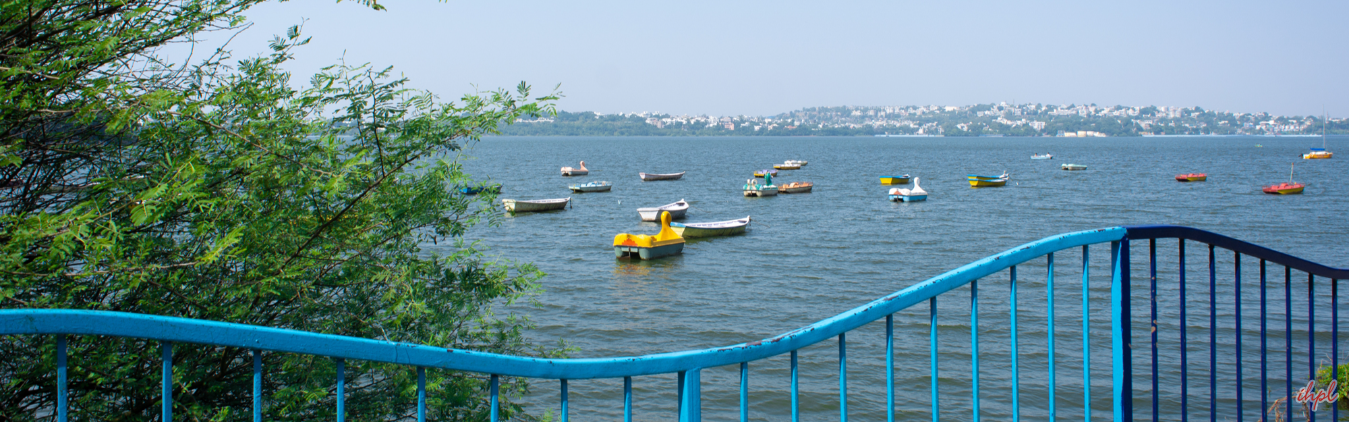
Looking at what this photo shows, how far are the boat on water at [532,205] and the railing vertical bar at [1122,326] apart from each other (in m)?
39.4

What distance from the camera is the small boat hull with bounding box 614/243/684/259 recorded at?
27.5 metres

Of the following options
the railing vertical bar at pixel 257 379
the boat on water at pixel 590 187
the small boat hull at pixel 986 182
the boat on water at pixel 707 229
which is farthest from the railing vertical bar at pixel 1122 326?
the small boat hull at pixel 986 182

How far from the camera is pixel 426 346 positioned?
69.4 inches

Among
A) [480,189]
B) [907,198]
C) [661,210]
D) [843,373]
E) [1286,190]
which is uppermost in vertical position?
[480,189]

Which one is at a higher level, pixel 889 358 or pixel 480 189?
pixel 480 189

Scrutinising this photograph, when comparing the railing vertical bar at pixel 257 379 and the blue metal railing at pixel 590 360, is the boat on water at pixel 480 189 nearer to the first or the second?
the blue metal railing at pixel 590 360

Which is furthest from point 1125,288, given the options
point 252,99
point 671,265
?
point 671,265

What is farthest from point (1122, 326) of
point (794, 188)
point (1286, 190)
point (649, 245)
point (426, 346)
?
point (1286, 190)

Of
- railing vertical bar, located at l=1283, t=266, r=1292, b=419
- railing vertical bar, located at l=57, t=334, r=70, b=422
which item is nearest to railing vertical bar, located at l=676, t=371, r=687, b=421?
railing vertical bar, located at l=57, t=334, r=70, b=422

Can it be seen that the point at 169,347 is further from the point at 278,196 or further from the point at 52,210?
the point at 52,210

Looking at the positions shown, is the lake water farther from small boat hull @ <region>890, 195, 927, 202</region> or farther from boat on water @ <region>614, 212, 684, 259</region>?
small boat hull @ <region>890, 195, 927, 202</region>

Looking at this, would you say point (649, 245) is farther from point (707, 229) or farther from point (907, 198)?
point (907, 198)

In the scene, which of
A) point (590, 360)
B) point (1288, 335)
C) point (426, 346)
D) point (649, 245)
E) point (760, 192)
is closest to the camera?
point (426, 346)

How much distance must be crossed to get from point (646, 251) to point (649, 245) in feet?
0.69
